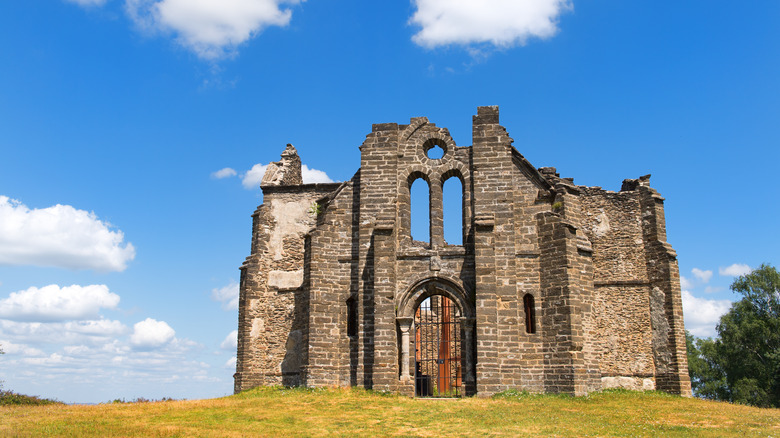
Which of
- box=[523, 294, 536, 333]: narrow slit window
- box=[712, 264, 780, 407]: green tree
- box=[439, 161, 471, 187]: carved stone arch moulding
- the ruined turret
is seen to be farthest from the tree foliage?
the ruined turret

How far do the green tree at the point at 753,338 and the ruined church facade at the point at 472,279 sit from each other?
46.1ft

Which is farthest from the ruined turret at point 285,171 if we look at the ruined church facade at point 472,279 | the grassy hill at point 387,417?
the grassy hill at point 387,417

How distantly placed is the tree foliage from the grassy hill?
16733 millimetres

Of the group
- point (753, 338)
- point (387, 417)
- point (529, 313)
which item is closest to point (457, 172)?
point (529, 313)

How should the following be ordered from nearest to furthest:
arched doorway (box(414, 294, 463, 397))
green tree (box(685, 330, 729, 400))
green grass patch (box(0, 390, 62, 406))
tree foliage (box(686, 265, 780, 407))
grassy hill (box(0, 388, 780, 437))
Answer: grassy hill (box(0, 388, 780, 437))
green grass patch (box(0, 390, 62, 406))
arched doorway (box(414, 294, 463, 397))
tree foliage (box(686, 265, 780, 407))
green tree (box(685, 330, 729, 400))

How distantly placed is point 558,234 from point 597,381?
189 inches

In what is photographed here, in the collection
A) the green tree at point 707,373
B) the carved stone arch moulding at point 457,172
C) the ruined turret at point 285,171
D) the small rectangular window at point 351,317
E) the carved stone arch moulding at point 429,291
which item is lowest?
the green tree at point 707,373

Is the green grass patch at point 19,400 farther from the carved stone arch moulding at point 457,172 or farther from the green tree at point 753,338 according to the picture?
the green tree at point 753,338

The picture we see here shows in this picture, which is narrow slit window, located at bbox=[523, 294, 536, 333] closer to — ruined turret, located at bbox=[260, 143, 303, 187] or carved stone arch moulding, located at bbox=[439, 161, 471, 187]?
carved stone arch moulding, located at bbox=[439, 161, 471, 187]

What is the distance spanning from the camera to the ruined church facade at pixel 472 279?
18.9 metres

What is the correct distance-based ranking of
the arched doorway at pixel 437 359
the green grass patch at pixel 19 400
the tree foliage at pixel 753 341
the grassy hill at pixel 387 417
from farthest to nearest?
the tree foliage at pixel 753 341
the arched doorway at pixel 437 359
the green grass patch at pixel 19 400
the grassy hill at pixel 387 417

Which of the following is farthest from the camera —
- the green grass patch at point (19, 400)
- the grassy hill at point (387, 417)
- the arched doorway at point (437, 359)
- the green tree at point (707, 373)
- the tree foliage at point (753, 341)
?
the green tree at point (707, 373)

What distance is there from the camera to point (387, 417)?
15031 millimetres

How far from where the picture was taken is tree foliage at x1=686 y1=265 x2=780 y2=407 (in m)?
32.3
